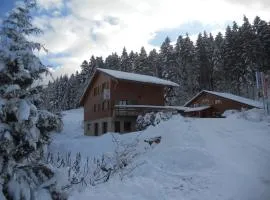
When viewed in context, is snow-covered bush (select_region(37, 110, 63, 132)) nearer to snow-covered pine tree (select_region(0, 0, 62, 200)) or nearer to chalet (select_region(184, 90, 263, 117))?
snow-covered pine tree (select_region(0, 0, 62, 200))

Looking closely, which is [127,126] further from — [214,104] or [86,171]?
[86,171]

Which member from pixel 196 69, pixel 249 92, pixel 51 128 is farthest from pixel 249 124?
pixel 249 92

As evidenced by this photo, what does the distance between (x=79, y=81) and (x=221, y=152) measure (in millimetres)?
73449

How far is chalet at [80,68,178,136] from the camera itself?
110 feet

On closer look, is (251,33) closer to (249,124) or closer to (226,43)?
(226,43)

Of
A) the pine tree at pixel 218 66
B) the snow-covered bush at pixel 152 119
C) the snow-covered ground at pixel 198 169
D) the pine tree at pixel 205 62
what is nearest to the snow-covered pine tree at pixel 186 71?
the pine tree at pixel 205 62

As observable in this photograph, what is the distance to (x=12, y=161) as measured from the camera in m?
4.66

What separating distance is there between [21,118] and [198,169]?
735cm

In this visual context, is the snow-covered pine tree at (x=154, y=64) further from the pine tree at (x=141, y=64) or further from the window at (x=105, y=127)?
the window at (x=105, y=127)

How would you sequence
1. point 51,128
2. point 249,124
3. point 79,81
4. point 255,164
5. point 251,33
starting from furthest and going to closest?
point 79,81, point 251,33, point 249,124, point 255,164, point 51,128

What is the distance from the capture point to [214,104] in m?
47.2

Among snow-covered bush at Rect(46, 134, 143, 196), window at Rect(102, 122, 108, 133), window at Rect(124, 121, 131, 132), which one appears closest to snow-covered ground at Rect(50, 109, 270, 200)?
snow-covered bush at Rect(46, 134, 143, 196)

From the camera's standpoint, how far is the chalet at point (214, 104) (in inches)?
1709

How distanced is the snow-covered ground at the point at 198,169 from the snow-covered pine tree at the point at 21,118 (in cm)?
Result: 219
